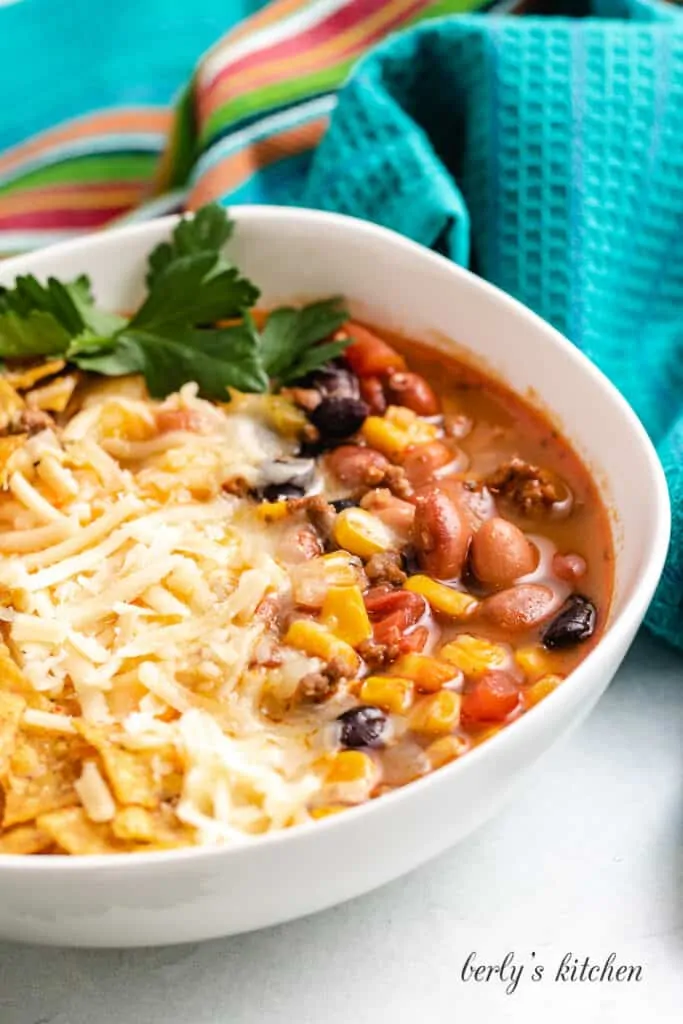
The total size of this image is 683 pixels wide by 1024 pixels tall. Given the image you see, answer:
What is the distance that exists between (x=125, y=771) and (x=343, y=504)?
0.92 m

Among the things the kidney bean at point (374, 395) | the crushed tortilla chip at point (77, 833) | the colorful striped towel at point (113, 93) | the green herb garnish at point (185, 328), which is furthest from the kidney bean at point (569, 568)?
the colorful striped towel at point (113, 93)

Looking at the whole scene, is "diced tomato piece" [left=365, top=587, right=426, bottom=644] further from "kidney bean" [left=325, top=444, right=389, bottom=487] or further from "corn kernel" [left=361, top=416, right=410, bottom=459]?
"corn kernel" [left=361, top=416, right=410, bottom=459]

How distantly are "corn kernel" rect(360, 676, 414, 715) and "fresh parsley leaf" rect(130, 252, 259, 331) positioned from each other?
1.33 meters

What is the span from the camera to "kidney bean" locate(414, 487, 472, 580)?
9.96 feet

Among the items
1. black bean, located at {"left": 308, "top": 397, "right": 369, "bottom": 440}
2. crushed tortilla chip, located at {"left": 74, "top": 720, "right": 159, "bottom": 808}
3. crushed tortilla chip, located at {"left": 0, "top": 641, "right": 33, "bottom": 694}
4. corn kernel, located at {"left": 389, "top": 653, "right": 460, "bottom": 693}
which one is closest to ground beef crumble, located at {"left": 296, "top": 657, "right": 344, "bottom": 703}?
corn kernel, located at {"left": 389, "top": 653, "right": 460, "bottom": 693}

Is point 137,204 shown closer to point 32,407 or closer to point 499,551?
point 32,407

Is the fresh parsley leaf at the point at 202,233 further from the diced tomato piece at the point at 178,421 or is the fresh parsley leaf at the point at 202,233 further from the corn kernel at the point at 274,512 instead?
the corn kernel at the point at 274,512

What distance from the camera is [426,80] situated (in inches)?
166

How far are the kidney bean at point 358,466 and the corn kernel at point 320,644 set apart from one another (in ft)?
1.75

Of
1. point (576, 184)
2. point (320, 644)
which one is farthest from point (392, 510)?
point (576, 184)

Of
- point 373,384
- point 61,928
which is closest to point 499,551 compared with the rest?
point 373,384

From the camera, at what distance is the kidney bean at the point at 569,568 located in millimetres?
3065

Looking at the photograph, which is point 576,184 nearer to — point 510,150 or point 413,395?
point 510,150

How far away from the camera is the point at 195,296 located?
3.74m
